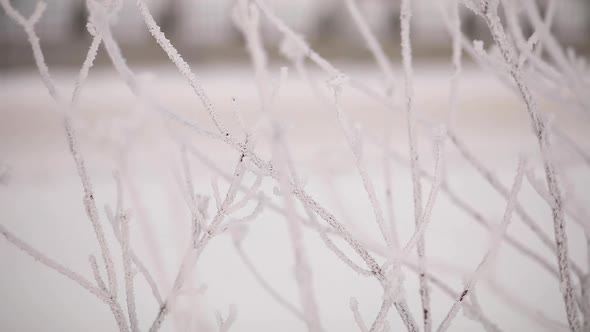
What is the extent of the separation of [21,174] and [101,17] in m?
2.60

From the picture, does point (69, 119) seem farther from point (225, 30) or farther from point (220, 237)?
point (225, 30)

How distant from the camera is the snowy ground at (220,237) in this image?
0.62m

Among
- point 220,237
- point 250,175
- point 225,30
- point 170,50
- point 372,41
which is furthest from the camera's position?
point 225,30

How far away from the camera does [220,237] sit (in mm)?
1738

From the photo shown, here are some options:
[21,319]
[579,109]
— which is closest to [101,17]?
[579,109]

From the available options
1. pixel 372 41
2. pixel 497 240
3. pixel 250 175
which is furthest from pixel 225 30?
pixel 497 240

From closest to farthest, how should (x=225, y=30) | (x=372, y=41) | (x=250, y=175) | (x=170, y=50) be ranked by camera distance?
(x=170, y=50) < (x=372, y=41) < (x=250, y=175) < (x=225, y=30)

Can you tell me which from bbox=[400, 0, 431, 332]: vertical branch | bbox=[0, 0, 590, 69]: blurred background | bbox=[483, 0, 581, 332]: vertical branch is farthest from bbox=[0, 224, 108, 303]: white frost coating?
bbox=[0, 0, 590, 69]: blurred background

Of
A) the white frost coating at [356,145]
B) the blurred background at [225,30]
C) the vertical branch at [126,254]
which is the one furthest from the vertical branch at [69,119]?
the blurred background at [225,30]

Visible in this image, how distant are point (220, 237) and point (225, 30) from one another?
232 centimetres

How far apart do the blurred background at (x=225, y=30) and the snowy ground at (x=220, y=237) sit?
0.99 ft

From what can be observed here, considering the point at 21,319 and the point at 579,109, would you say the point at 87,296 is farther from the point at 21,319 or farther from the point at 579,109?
the point at 579,109

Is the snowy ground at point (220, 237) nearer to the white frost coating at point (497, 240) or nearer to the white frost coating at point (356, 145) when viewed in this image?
the white frost coating at point (497, 240)

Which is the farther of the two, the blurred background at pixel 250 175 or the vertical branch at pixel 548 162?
the blurred background at pixel 250 175
